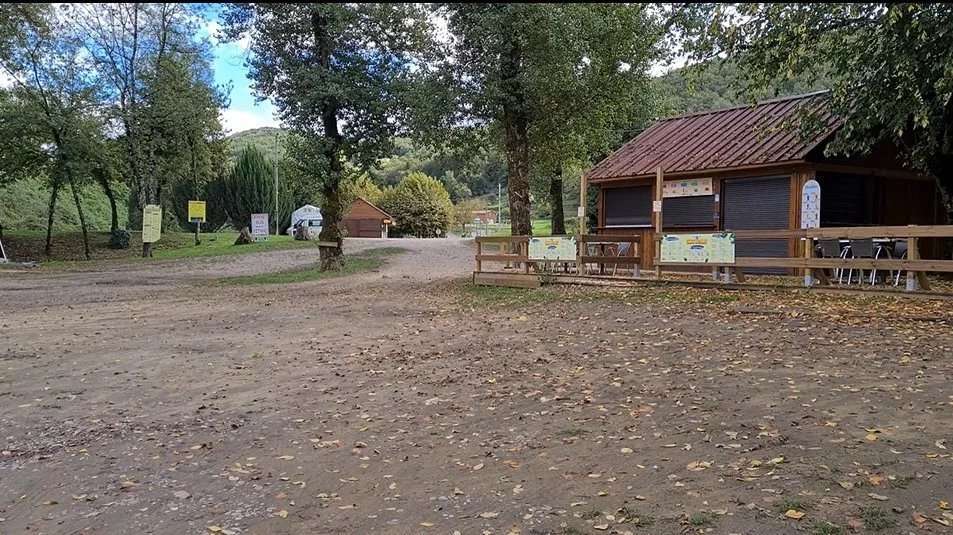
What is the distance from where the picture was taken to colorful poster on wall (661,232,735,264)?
12.5 m

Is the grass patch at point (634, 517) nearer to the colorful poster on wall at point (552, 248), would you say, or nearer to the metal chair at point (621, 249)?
the colorful poster on wall at point (552, 248)

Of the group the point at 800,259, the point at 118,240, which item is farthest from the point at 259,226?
the point at 800,259

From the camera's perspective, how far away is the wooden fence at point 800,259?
32.4 feet

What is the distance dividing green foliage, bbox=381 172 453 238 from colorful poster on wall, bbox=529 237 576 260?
41418 millimetres

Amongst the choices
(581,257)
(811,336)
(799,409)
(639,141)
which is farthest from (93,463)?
(639,141)

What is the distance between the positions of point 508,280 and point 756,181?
6228 mm

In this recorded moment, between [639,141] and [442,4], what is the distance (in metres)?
7.08

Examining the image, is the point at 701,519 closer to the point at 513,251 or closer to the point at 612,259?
the point at 612,259

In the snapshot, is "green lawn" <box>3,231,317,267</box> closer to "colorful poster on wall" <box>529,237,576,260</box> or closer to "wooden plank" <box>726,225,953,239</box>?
"colorful poster on wall" <box>529,237,576,260</box>

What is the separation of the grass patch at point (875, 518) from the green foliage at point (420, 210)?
53140 mm

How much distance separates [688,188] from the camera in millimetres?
16922

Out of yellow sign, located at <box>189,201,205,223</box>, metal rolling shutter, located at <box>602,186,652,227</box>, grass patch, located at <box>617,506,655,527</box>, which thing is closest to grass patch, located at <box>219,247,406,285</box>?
metal rolling shutter, located at <box>602,186,652,227</box>

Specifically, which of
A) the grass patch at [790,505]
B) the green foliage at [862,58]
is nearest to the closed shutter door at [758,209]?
the green foliage at [862,58]

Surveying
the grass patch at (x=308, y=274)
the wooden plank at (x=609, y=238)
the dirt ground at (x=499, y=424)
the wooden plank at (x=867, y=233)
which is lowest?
the dirt ground at (x=499, y=424)
